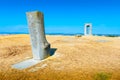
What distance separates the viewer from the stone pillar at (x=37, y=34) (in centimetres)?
934

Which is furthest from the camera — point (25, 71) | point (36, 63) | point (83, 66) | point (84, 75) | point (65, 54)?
point (65, 54)

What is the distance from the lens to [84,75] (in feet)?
23.1

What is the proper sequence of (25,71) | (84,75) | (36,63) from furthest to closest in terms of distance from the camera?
1. (36,63)
2. (25,71)
3. (84,75)

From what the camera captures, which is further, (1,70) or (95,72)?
(1,70)

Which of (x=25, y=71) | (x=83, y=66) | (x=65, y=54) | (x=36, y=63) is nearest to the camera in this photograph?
(x=25, y=71)

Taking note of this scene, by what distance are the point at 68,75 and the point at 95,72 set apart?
1191 millimetres

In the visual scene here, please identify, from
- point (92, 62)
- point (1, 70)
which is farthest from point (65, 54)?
point (1, 70)

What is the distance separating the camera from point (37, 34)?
372 inches

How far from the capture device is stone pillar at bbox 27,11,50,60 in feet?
30.7

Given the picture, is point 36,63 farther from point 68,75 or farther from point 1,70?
point 68,75

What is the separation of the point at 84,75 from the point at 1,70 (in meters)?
3.94

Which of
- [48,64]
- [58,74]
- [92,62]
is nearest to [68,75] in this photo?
[58,74]

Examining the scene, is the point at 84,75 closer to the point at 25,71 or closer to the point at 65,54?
the point at 25,71

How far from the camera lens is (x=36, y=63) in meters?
8.92
